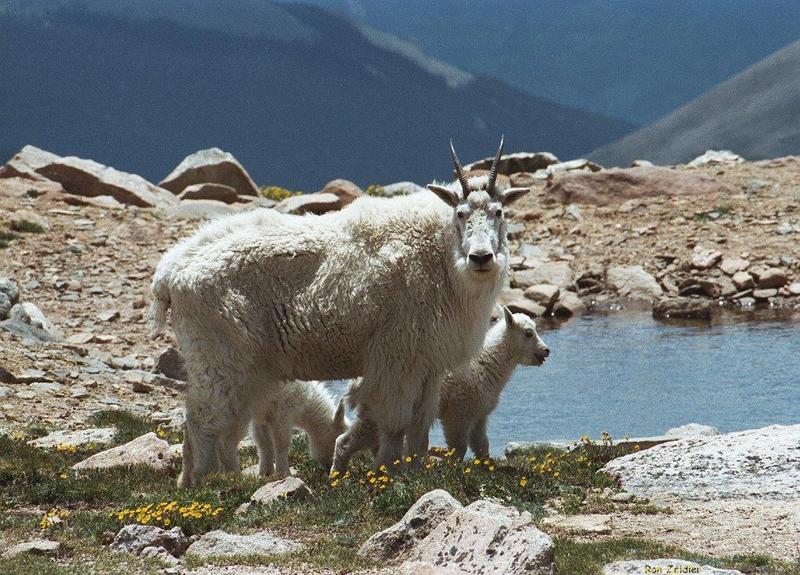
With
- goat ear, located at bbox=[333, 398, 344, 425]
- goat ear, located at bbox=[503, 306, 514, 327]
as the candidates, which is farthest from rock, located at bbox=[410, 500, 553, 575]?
goat ear, located at bbox=[503, 306, 514, 327]

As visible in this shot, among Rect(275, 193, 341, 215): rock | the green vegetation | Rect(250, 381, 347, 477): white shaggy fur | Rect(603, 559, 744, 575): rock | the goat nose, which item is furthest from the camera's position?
Rect(275, 193, 341, 215): rock

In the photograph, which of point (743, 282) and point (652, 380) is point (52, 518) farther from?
point (743, 282)

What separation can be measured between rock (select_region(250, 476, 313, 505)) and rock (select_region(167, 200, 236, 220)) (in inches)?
674

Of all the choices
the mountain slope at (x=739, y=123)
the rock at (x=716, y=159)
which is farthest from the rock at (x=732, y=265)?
the mountain slope at (x=739, y=123)

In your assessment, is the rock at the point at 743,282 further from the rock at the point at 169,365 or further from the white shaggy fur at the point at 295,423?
the white shaggy fur at the point at 295,423

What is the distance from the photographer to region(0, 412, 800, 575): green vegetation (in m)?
7.89

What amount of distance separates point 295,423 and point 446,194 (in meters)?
3.11

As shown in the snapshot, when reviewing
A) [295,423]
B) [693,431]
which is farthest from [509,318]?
[295,423]

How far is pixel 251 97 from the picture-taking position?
140 meters

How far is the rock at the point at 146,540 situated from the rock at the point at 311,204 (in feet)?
62.2

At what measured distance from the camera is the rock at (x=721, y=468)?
9.57m

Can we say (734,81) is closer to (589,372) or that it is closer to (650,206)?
(650,206)

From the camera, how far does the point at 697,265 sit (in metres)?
25.0

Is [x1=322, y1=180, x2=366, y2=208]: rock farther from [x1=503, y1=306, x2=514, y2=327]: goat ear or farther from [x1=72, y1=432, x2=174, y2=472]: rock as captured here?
[x1=72, y1=432, x2=174, y2=472]: rock
